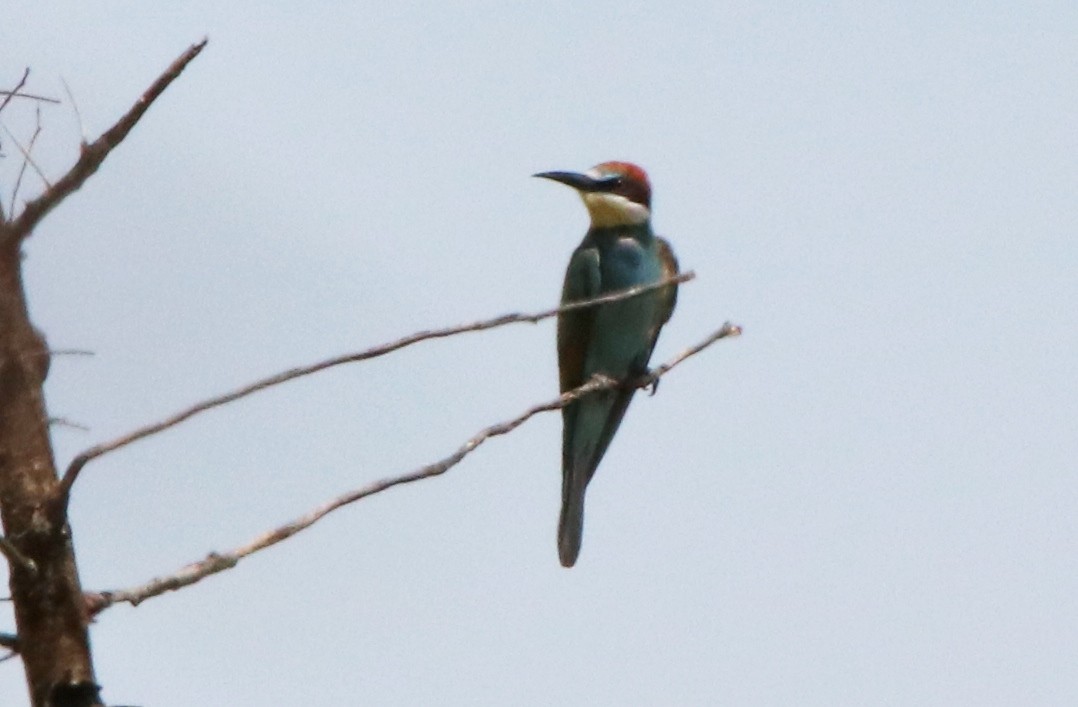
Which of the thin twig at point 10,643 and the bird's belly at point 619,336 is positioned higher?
the bird's belly at point 619,336

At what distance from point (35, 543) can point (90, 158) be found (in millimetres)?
633

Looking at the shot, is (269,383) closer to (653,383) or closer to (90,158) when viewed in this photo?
(90,158)

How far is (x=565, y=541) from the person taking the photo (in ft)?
20.9

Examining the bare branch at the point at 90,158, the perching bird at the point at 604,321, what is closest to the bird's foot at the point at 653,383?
the perching bird at the point at 604,321

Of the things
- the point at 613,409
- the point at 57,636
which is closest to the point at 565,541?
the point at 613,409

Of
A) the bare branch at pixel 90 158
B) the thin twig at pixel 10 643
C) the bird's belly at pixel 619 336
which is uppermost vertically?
the bare branch at pixel 90 158

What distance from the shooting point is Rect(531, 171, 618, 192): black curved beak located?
7.06 metres

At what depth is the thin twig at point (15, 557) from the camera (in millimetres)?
2535

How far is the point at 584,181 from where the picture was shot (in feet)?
23.2

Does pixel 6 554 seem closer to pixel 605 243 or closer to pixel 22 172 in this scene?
pixel 22 172

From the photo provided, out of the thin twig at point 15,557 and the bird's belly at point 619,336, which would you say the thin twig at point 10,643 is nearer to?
the thin twig at point 15,557

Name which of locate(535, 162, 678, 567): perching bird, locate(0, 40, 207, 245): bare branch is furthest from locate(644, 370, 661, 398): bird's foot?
locate(0, 40, 207, 245): bare branch

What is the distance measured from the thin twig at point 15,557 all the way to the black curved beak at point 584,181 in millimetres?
4604

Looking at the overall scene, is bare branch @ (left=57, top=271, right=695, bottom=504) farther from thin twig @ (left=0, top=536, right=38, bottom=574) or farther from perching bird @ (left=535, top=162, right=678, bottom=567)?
perching bird @ (left=535, top=162, right=678, bottom=567)
